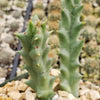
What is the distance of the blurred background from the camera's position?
8.34ft

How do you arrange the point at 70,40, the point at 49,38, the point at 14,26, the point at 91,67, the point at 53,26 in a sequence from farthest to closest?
the point at 14,26, the point at 53,26, the point at 49,38, the point at 91,67, the point at 70,40


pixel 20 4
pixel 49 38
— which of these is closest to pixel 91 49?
pixel 49 38

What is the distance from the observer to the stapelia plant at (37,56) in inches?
39.8

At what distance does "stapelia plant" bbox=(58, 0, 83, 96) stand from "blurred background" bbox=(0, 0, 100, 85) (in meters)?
0.39

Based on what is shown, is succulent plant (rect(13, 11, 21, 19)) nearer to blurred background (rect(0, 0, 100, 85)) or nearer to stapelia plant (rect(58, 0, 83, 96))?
blurred background (rect(0, 0, 100, 85))

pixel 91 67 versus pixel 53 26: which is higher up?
pixel 53 26

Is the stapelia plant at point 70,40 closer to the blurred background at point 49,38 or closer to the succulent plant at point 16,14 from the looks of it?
the blurred background at point 49,38

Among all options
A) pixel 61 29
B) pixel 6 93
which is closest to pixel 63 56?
pixel 61 29

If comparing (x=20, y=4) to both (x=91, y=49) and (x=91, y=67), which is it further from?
(x=91, y=67)

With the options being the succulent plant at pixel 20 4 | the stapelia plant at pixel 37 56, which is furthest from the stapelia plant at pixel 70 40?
the succulent plant at pixel 20 4

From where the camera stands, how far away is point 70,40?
1254 millimetres

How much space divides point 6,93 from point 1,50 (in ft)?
4.63

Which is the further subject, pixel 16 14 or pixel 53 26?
pixel 16 14

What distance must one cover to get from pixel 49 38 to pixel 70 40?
151cm
